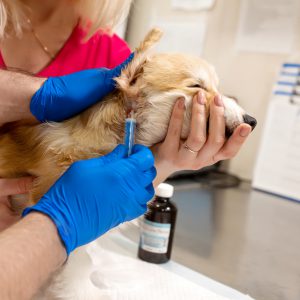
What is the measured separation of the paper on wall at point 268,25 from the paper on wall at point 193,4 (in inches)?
6.7

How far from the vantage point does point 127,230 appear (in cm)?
132

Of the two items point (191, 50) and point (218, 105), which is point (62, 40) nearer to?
point (218, 105)

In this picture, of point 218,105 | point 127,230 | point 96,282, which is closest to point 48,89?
point 218,105

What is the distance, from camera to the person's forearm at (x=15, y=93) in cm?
84

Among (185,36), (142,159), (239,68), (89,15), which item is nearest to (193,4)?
(185,36)

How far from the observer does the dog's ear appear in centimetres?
80

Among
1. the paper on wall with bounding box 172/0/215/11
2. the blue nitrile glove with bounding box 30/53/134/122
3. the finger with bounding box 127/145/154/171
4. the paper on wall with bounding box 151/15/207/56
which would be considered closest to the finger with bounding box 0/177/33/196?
the blue nitrile glove with bounding box 30/53/134/122

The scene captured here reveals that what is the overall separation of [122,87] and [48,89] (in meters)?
0.16

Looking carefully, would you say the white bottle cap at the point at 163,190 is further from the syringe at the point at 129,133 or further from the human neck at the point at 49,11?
the human neck at the point at 49,11

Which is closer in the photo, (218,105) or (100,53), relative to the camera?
(218,105)

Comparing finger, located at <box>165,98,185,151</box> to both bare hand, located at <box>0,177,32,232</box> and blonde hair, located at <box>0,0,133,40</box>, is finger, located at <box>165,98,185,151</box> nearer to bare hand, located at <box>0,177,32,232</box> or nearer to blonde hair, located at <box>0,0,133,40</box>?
bare hand, located at <box>0,177,32,232</box>

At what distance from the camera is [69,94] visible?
2.70 ft

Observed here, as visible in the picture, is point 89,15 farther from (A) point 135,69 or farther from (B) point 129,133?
(B) point 129,133

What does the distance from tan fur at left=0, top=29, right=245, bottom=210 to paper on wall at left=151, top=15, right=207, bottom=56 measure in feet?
4.00
